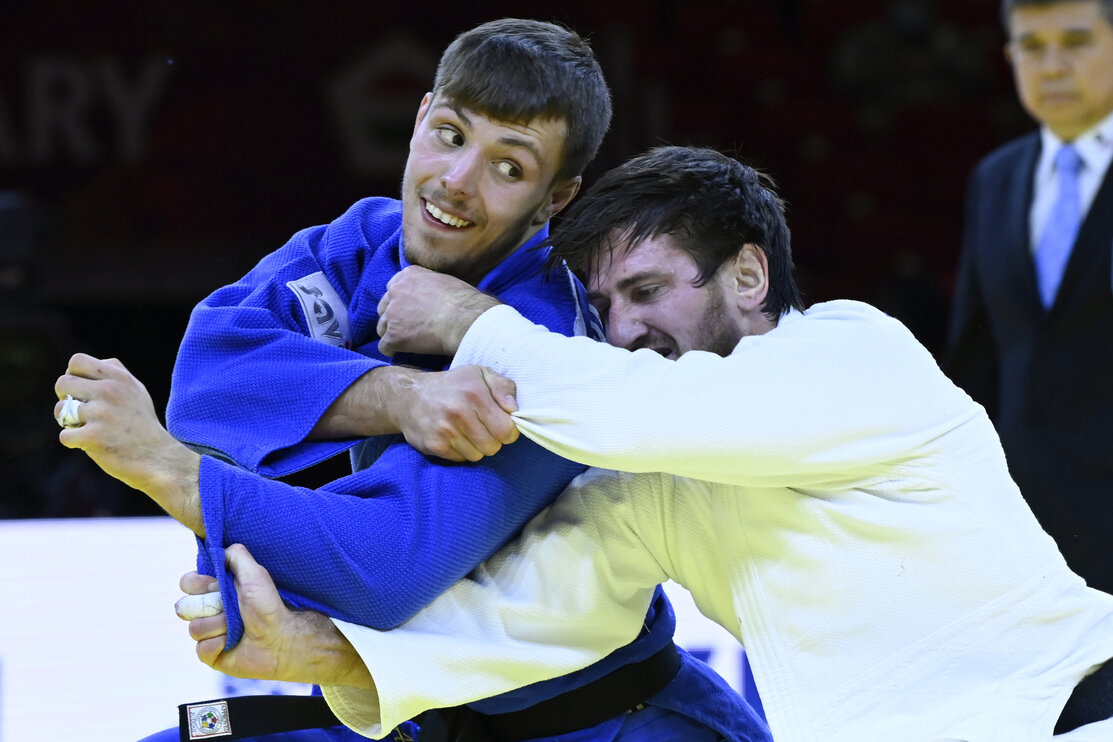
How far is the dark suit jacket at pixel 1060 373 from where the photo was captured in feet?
12.4

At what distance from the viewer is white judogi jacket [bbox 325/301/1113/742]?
5.65 ft

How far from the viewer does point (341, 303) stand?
212 cm

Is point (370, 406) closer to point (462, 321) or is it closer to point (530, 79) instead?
point (462, 321)

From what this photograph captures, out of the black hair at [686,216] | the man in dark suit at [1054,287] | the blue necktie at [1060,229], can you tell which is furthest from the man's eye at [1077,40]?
the black hair at [686,216]

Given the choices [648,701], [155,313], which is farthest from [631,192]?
[155,313]

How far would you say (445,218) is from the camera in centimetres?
209

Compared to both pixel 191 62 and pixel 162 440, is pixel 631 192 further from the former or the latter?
pixel 191 62

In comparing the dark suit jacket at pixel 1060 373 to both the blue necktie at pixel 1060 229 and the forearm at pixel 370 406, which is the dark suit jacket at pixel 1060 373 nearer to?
the blue necktie at pixel 1060 229

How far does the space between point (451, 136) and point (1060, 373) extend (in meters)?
2.43

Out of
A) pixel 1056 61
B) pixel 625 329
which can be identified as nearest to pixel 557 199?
pixel 625 329

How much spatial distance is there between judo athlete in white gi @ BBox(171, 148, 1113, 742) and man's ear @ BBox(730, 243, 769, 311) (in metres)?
0.12

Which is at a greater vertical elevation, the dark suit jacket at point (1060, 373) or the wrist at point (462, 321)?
the wrist at point (462, 321)

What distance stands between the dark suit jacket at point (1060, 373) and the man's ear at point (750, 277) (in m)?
2.11

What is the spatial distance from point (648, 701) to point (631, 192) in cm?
78
